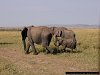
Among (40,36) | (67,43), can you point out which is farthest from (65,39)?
(40,36)

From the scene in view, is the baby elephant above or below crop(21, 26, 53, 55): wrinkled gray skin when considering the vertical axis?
below

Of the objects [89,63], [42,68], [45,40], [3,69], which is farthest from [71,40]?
[3,69]

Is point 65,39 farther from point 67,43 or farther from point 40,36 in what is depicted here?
point 40,36

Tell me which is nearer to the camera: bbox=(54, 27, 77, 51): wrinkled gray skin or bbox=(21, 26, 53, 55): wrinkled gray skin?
bbox=(21, 26, 53, 55): wrinkled gray skin

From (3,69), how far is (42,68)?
1790 mm

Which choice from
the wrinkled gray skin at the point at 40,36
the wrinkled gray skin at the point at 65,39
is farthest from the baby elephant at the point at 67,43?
the wrinkled gray skin at the point at 40,36

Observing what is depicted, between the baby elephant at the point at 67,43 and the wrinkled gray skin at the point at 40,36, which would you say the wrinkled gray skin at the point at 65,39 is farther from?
the wrinkled gray skin at the point at 40,36

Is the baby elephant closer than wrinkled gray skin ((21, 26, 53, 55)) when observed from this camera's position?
No

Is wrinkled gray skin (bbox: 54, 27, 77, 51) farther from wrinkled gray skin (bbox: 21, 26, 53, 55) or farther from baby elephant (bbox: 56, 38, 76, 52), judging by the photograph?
wrinkled gray skin (bbox: 21, 26, 53, 55)

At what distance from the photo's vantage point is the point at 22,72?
10.5m

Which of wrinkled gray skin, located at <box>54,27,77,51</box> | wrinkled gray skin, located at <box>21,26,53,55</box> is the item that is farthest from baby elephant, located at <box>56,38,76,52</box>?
wrinkled gray skin, located at <box>21,26,53,55</box>

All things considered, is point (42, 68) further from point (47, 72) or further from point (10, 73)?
point (10, 73)

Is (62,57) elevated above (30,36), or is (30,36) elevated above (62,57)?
(30,36)

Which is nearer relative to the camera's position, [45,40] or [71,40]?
[45,40]
